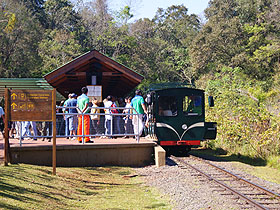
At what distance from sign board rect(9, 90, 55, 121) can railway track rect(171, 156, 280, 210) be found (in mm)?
4794

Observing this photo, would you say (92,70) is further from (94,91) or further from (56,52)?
(56,52)

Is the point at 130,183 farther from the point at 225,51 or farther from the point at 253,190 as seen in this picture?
Answer: the point at 225,51

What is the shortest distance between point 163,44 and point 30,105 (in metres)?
44.1

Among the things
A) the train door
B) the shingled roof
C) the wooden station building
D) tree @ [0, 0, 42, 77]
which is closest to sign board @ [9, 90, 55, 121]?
the train door

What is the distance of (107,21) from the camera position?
50938mm

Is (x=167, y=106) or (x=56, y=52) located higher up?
(x=56, y=52)

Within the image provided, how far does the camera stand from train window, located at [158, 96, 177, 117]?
15.3 m

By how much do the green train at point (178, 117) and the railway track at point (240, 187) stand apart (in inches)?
44.7

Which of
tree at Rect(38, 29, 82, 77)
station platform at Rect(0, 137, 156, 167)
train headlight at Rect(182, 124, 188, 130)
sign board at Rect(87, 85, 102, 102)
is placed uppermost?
tree at Rect(38, 29, 82, 77)

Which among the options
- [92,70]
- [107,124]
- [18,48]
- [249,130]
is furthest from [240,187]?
[18,48]

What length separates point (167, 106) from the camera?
15.5m

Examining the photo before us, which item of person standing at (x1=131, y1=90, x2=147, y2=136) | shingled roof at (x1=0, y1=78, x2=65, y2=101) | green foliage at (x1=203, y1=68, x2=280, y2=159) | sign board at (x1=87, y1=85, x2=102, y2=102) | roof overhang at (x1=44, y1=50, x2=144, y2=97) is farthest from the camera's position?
shingled roof at (x1=0, y1=78, x2=65, y2=101)

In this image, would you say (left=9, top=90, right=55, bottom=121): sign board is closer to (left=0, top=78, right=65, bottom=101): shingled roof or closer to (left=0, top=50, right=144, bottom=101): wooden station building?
(left=0, top=50, right=144, bottom=101): wooden station building

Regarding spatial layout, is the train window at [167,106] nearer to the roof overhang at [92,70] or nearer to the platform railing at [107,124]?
the platform railing at [107,124]
